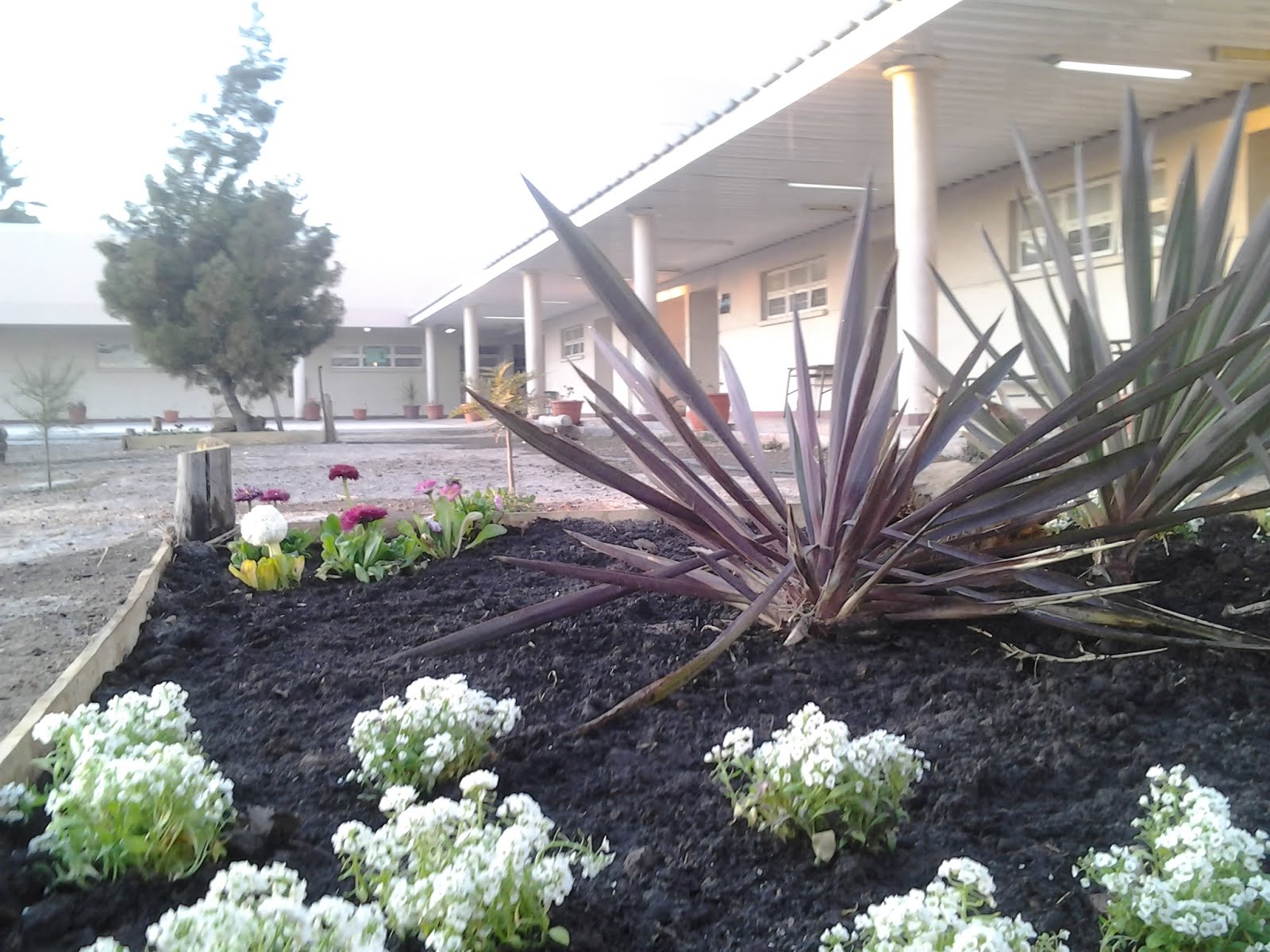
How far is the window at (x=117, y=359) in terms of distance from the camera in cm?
2264

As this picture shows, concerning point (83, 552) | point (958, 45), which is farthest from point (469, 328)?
point (83, 552)

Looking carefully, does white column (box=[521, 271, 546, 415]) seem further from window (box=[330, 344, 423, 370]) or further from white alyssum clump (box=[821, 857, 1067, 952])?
white alyssum clump (box=[821, 857, 1067, 952])

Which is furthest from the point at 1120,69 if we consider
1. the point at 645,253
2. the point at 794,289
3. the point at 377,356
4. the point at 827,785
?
the point at 377,356

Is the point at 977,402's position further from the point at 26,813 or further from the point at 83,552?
the point at 83,552

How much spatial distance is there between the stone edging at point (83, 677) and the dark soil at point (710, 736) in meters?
0.04

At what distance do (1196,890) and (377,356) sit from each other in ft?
88.4

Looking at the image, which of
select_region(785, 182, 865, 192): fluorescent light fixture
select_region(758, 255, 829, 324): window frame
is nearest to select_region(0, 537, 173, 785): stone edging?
select_region(785, 182, 865, 192): fluorescent light fixture

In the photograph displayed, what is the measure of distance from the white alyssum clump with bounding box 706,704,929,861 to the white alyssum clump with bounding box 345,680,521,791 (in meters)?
0.35

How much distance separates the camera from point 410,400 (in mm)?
24906

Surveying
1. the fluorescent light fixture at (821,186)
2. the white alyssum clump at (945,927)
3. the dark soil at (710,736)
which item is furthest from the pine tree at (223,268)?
the white alyssum clump at (945,927)

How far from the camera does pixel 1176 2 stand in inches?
225

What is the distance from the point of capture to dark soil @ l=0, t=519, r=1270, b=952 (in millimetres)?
937

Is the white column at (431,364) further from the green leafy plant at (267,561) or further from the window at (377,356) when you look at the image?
the green leafy plant at (267,561)

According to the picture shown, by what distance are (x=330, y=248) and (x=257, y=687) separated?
517 inches
